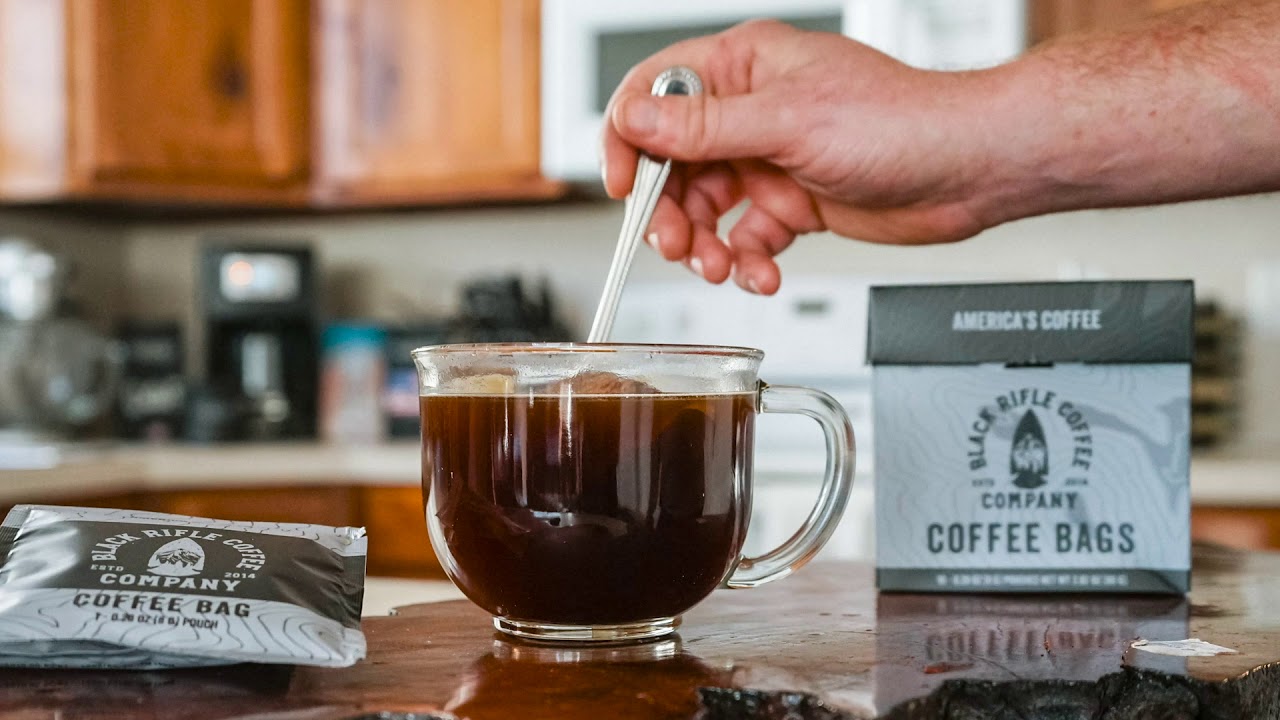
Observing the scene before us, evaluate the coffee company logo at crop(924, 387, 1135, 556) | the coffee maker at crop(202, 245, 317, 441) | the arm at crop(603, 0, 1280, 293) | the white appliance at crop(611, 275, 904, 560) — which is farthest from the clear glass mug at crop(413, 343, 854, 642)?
the coffee maker at crop(202, 245, 317, 441)

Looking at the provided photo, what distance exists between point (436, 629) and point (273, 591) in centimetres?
13

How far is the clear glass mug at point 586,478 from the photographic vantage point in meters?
0.58

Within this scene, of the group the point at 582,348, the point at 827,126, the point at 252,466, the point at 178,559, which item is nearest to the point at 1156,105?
the point at 827,126

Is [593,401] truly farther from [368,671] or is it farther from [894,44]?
[894,44]

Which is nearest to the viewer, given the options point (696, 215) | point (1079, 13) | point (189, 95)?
point (696, 215)

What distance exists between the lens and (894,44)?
2270 mm

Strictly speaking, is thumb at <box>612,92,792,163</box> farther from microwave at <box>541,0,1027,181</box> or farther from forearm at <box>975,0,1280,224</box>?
microwave at <box>541,0,1027,181</box>

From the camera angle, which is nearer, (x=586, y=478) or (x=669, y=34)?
(x=586, y=478)

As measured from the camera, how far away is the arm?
869 millimetres

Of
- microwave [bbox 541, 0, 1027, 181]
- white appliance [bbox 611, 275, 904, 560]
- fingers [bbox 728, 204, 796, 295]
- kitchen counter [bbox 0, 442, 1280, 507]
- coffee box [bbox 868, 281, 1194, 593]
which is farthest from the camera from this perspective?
white appliance [bbox 611, 275, 904, 560]

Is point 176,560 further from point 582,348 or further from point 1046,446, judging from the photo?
point 1046,446

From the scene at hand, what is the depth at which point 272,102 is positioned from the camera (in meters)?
2.67

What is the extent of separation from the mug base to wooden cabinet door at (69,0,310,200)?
7.29 feet

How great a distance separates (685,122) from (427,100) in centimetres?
183
